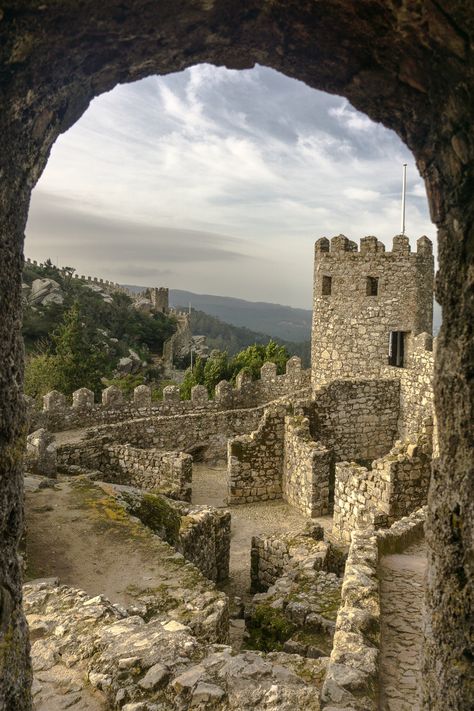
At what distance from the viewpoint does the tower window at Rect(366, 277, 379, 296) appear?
14.0m

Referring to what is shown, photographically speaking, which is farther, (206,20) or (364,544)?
(364,544)

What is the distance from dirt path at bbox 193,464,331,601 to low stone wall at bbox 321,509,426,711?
2.31 metres

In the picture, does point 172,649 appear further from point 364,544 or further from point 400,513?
point 400,513

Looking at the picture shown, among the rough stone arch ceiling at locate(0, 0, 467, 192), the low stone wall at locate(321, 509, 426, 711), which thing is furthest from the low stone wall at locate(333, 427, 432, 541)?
the rough stone arch ceiling at locate(0, 0, 467, 192)

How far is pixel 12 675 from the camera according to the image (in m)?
2.38

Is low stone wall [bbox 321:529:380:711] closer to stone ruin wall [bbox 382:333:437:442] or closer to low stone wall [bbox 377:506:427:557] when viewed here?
low stone wall [bbox 377:506:427:557]

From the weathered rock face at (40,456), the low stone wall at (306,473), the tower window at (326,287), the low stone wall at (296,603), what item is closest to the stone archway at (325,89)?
the low stone wall at (296,603)

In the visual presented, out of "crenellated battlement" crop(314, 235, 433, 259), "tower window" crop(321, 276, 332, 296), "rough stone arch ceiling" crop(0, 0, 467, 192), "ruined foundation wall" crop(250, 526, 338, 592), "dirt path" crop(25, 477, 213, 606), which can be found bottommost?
"ruined foundation wall" crop(250, 526, 338, 592)

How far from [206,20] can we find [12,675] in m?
3.00

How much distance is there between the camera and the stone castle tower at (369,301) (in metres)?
13.6

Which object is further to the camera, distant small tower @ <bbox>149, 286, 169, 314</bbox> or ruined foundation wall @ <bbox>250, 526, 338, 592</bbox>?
distant small tower @ <bbox>149, 286, 169, 314</bbox>

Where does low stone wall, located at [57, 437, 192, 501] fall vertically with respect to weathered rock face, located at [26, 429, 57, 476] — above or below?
below

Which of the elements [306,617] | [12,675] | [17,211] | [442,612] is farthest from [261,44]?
[306,617]

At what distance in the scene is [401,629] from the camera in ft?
15.2
